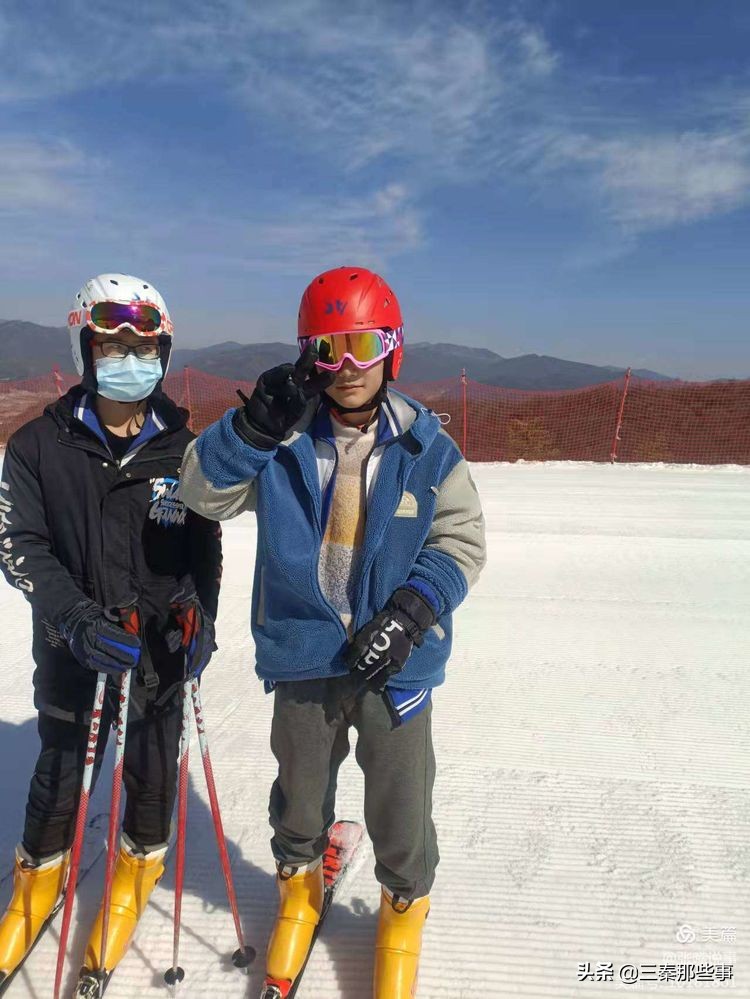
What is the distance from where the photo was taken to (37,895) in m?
2.12

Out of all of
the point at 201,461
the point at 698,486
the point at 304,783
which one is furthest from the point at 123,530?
the point at 698,486

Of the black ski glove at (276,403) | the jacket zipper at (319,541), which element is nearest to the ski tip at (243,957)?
the jacket zipper at (319,541)

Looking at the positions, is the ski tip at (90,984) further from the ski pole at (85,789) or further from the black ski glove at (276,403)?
the black ski glove at (276,403)

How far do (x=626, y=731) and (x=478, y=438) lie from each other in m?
11.2

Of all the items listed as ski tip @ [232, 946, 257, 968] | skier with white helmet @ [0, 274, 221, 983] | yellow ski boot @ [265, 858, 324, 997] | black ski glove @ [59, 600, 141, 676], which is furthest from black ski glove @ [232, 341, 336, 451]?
ski tip @ [232, 946, 257, 968]

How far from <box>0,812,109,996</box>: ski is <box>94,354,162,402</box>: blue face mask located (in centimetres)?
172

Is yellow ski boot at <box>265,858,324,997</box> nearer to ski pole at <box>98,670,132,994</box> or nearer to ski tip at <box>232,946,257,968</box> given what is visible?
ski tip at <box>232,946,257,968</box>

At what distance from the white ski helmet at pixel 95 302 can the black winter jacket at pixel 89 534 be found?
0.35ft

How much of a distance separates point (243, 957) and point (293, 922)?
206mm

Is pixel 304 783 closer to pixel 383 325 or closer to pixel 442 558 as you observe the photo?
pixel 442 558

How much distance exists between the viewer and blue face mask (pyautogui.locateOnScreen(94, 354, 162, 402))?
194 cm

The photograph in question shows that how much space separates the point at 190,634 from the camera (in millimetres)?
2002

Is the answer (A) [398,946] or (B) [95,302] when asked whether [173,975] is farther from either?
(B) [95,302]

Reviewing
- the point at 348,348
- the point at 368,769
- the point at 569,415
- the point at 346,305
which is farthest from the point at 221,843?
the point at 569,415
